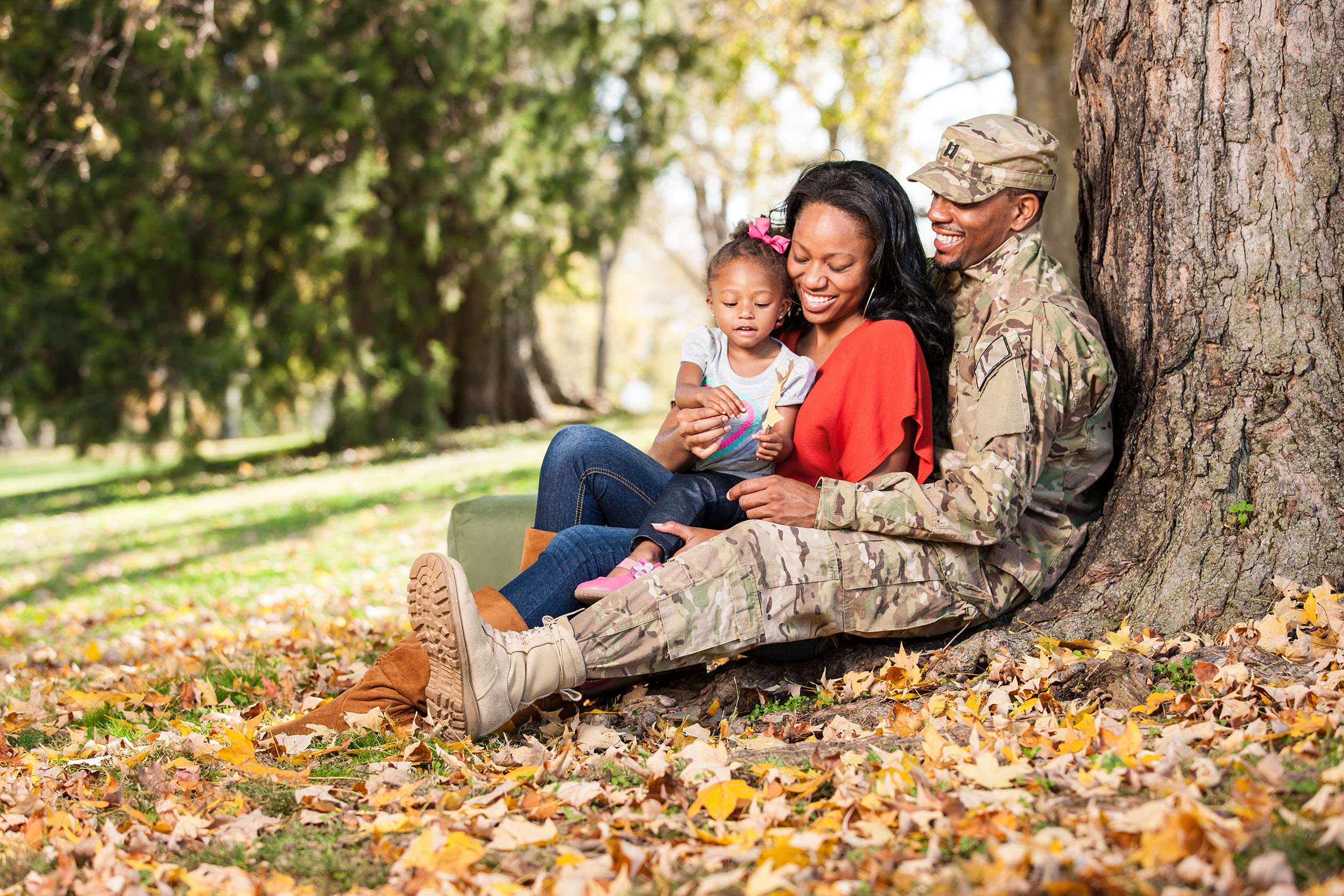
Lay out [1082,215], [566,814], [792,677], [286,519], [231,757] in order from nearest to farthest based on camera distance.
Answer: [566,814] → [231,757] → [792,677] → [1082,215] → [286,519]

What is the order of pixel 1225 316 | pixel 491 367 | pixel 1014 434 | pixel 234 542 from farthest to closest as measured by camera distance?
pixel 491 367, pixel 234 542, pixel 1225 316, pixel 1014 434

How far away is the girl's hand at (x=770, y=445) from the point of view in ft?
11.7

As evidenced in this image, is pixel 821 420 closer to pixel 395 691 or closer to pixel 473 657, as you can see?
pixel 473 657

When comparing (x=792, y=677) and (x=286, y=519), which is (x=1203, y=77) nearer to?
(x=792, y=677)

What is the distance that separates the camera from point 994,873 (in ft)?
6.36

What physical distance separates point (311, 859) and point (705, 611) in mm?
1235

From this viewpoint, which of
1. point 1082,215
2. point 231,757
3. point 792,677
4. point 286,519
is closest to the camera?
point 231,757

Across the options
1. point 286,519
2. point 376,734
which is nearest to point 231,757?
point 376,734

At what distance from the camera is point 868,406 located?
330 centimetres

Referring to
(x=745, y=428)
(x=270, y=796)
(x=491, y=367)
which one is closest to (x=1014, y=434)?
(x=745, y=428)

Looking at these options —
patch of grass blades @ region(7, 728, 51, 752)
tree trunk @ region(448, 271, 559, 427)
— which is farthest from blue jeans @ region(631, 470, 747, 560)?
tree trunk @ region(448, 271, 559, 427)

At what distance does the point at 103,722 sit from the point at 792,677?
2621 millimetres

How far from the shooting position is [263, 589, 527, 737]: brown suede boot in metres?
3.32

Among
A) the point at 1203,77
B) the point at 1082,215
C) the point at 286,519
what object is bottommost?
the point at 286,519
